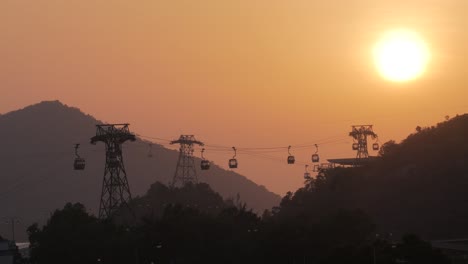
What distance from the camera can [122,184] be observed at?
447 feet

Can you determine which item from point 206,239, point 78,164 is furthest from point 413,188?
point 78,164

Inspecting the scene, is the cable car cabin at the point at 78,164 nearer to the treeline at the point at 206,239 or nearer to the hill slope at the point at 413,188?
the treeline at the point at 206,239

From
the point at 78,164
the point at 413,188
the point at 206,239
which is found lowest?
the point at 206,239

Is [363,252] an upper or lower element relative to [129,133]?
lower

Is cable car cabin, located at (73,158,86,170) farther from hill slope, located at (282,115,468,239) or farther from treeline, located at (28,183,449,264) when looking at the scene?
hill slope, located at (282,115,468,239)

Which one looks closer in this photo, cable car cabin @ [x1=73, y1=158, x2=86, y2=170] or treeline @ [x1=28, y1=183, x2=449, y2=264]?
treeline @ [x1=28, y1=183, x2=449, y2=264]

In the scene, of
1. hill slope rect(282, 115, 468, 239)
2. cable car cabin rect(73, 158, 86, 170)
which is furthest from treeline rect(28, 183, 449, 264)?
hill slope rect(282, 115, 468, 239)

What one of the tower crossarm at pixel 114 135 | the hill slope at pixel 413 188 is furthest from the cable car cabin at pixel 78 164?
the hill slope at pixel 413 188

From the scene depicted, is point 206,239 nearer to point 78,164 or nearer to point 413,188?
point 78,164

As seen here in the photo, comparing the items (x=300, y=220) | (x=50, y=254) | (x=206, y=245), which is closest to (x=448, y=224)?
(x=300, y=220)

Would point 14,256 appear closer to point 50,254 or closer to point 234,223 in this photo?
point 50,254

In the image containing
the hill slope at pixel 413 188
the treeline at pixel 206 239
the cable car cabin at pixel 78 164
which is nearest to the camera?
the treeline at pixel 206 239

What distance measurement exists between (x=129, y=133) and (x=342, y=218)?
27.9 m

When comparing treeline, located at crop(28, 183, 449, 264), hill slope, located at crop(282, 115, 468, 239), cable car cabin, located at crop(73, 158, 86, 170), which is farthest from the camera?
hill slope, located at crop(282, 115, 468, 239)
